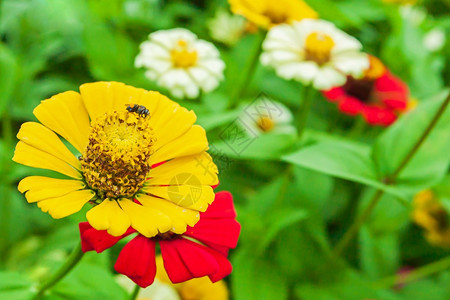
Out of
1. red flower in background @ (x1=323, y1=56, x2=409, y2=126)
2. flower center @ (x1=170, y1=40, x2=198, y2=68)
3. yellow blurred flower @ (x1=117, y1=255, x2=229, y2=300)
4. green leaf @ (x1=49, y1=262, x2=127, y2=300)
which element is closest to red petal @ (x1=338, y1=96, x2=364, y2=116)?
red flower in background @ (x1=323, y1=56, x2=409, y2=126)

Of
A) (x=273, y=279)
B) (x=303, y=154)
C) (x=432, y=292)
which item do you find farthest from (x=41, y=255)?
(x=432, y=292)

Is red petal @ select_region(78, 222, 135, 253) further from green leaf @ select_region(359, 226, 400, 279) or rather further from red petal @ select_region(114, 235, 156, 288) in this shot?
green leaf @ select_region(359, 226, 400, 279)

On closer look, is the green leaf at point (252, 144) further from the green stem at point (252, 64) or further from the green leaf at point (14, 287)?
the green leaf at point (14, 287)

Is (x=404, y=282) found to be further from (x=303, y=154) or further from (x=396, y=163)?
(x=303, y=154)

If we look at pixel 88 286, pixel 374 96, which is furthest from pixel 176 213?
pixel 374 96

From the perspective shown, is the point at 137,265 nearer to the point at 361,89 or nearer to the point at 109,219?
the point at 109,219

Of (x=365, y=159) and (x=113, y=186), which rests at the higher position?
(x=113, y=186)
